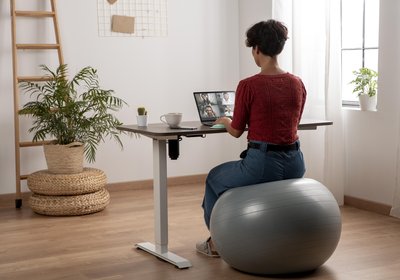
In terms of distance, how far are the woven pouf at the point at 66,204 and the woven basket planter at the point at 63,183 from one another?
1.6 inches

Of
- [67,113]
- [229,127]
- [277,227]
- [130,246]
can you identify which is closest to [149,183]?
[67,113]

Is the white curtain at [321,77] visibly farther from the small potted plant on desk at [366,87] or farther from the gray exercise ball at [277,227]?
the gray exercise ball at [277,227]

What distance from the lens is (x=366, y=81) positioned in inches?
205

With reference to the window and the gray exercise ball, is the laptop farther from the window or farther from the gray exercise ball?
the window

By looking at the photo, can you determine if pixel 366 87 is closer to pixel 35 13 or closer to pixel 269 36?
pixel 269 36

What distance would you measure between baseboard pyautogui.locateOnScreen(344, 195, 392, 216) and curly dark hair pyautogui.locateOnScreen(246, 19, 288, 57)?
190cm

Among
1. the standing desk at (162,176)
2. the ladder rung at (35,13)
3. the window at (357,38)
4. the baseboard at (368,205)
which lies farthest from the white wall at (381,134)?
the ladder rung at (35,13)

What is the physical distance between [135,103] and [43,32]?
1.01m

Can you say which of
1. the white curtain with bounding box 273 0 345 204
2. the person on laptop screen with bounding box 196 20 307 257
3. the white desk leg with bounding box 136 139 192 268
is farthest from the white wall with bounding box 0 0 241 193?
the person on laptop screen with bounding box 196 20 307 257

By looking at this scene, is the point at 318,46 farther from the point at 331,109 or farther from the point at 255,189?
the point at 255,189

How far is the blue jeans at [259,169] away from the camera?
362 cm

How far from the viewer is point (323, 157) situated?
5.39m

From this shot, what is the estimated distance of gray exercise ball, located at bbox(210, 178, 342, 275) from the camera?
3.42 m

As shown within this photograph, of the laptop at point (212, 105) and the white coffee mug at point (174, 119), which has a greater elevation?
the laptop at point (212, 105)
